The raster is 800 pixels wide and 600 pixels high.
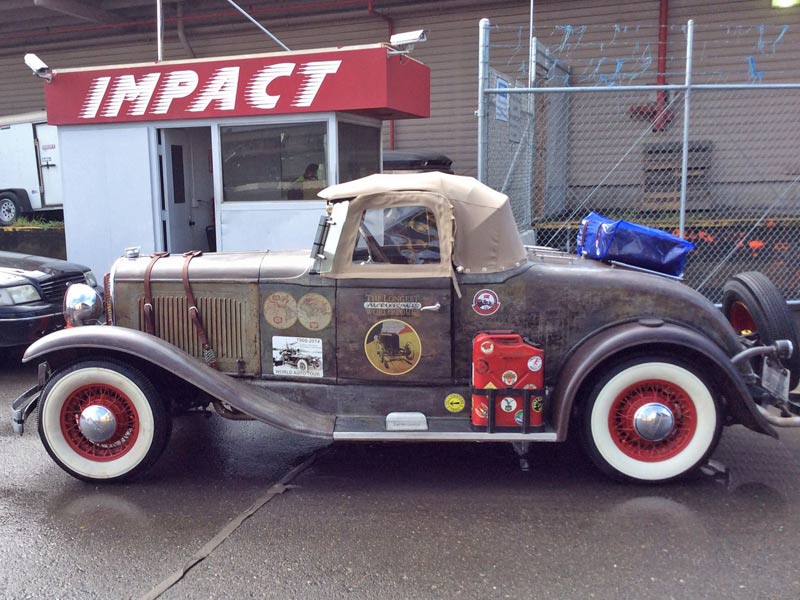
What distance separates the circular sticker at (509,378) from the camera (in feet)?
14.0

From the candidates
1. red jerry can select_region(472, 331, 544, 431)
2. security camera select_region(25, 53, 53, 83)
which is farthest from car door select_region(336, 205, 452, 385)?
security camera select_region(25, 53, 53, 83)

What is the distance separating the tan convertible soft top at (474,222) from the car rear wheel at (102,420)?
5.51 feet

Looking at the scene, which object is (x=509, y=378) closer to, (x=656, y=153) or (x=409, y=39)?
(x=409, y=39)

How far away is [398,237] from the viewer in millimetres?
4504

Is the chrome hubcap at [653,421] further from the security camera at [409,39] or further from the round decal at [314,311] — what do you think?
the security camera at [409,39]

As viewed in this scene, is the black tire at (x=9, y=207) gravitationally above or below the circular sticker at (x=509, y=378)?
above

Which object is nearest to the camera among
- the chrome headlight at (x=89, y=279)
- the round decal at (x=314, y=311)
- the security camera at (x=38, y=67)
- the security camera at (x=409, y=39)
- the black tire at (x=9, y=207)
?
the round decal at (x=314, y=311)

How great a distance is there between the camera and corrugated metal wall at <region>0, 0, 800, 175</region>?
40.4 feet

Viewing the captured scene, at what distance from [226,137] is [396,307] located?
4.83 meters

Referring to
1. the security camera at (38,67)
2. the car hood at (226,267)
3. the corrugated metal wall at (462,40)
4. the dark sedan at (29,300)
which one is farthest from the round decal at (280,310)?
the corrugated metal wall at (462,40)

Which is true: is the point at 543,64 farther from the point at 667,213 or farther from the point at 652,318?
the point at 652,318

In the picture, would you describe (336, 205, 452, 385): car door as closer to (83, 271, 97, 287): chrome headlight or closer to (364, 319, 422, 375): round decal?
(364, 319, 422, 375): round decal

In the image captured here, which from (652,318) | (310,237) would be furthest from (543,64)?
(652,318)

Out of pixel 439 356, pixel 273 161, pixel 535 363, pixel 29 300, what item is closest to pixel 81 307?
pixel 439 356
